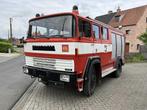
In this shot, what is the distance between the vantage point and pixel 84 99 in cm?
703

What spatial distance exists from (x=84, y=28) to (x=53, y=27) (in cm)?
99

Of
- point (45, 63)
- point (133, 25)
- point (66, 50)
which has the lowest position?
point (45, 63)

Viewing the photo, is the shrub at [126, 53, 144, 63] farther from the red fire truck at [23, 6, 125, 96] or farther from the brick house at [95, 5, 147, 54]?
the brick house at [95, 5, 147, 54]

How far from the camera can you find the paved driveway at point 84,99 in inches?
244

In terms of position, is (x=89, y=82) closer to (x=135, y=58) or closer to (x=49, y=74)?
(x=49, y=74)

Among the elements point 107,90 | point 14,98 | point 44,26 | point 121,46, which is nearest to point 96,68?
point 107,90

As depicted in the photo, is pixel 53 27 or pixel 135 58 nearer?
pixel 53 27

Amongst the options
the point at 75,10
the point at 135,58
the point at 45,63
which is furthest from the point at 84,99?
the point at 135,58

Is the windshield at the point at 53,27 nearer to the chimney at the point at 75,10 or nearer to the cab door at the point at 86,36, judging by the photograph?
the chimney at the point at 75,10

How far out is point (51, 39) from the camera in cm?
656

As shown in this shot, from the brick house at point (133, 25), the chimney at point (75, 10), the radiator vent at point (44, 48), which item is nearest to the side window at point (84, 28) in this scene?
the chimney at point (75, 10)

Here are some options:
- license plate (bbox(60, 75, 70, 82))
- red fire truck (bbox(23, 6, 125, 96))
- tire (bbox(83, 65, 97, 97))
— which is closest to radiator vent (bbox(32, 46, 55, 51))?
red fire truck (bbox(23, 6, 125, 96))

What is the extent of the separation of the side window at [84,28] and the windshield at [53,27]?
366 millimetres

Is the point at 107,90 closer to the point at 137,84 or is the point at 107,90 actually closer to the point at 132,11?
the point at 137,84
